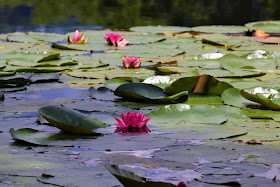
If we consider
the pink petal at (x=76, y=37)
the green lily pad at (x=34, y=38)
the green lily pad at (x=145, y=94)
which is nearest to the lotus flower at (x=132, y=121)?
the green lily pad at (x=145, y=94)

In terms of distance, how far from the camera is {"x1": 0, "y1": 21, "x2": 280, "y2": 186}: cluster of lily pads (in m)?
1.69

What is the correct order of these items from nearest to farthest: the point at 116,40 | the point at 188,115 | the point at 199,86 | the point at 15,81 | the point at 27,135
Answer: the point at 27,135 < the point at 188,115 < the point at 199,86 < the point at 15,81 < the point at 116,40

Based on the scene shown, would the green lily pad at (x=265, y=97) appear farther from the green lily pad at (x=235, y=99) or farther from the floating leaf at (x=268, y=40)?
the floating leaf at (x=268, y=40)

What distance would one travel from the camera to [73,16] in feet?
24.2

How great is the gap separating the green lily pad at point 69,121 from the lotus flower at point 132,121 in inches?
2.8


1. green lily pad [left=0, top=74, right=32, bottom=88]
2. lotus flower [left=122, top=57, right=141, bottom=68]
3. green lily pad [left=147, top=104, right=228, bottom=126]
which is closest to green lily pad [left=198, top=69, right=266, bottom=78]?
lotus flower [left=122, top=57, right=141, bottom=68]

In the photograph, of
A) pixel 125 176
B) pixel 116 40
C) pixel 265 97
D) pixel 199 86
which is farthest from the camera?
pixel 116 40

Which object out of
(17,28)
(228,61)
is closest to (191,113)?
(228,61)

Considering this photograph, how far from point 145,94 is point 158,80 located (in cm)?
35

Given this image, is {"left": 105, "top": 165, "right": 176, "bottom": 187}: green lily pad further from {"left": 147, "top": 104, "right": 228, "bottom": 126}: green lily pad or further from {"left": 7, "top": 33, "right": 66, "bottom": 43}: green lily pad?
{"left": 7, "top": 33, "right": 66, "bottom": 43}: green lily pad

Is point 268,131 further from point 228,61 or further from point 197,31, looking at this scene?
point 197,31

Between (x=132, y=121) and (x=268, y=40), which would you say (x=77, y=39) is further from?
(x=132, y=121)

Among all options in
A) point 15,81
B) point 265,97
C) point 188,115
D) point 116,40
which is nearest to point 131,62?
point 15,81

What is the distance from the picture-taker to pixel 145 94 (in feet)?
7.18
